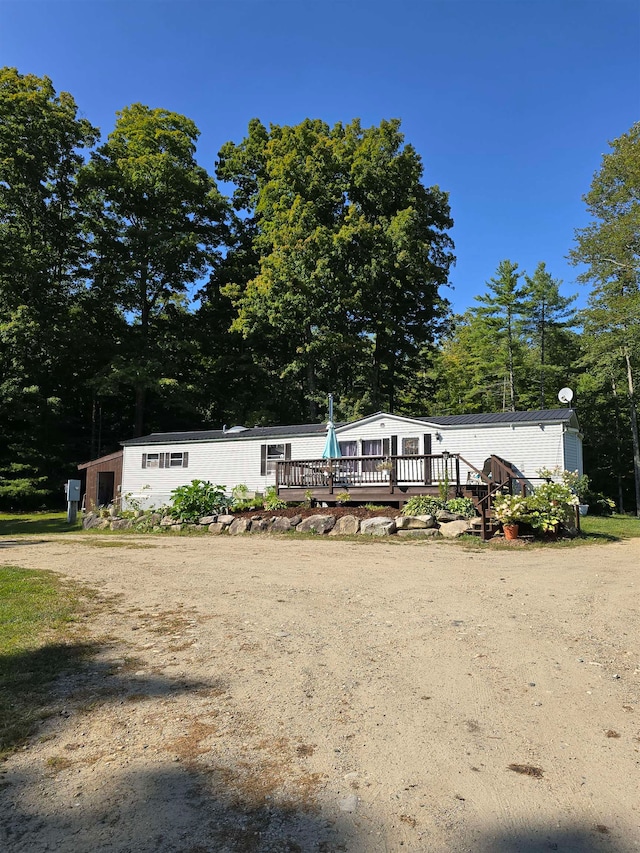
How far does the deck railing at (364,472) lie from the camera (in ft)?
54.2

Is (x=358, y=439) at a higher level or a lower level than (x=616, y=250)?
lower

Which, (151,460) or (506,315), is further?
(506,315)

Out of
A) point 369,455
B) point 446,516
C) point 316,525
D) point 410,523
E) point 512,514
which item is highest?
point 369,455

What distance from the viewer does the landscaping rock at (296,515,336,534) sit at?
14.8 meters

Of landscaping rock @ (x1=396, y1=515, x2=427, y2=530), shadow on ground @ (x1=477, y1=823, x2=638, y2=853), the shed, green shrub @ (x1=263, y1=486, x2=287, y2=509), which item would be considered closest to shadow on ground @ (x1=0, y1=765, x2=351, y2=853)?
shadow on ground @ (x1=477, y1=823, x2=638, y2=853)

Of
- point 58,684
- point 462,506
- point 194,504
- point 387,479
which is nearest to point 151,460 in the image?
point 194,504

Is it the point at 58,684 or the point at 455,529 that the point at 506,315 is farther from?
the point at 58,684

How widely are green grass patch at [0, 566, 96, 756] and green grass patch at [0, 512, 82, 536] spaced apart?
12410 mm

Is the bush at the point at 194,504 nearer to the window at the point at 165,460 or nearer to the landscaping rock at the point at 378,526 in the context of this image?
the window at the point at 165,460

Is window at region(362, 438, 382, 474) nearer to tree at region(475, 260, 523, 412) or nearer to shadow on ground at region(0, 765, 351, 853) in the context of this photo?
tree at region(475, 260, 523, 412)

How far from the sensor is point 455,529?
13141 mm

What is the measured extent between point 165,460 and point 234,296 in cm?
1150

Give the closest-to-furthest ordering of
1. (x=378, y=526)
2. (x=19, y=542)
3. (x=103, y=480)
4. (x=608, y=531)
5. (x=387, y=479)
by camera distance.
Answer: (x=378, y=526), (x=608, y=531), (x=19, y=542), (x=387, y=479), (x=103, y=480)

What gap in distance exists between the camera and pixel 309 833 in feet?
7.35
